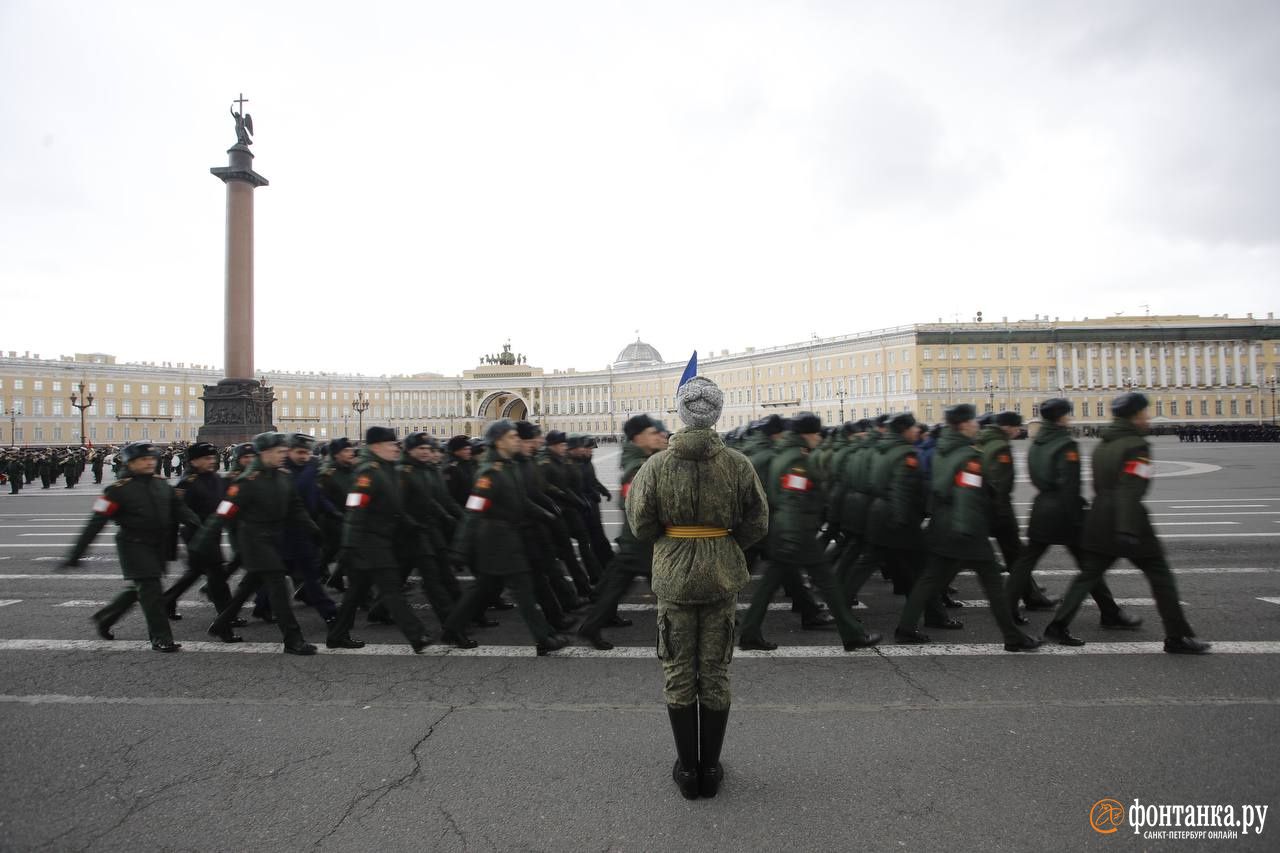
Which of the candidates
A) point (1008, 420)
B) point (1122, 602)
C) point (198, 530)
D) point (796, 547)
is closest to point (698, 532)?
point (796, 547)

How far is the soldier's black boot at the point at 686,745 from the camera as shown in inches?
127

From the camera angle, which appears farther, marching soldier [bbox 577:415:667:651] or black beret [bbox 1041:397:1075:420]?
black beret [bbox 1041:397:1075:420]

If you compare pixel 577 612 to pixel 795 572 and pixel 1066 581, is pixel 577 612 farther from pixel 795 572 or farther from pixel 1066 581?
pixel 1066 581

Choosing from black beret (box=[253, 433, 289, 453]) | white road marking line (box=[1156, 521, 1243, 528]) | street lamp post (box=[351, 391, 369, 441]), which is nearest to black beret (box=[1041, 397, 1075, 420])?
black beret (box=[253, 433, 289, 453])

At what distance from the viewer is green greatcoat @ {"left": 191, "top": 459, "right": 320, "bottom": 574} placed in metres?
5.72

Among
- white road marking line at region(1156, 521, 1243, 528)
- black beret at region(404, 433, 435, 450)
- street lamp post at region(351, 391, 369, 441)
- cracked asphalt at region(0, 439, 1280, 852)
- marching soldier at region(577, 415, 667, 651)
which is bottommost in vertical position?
cracked asphalt at region(0, 439, 1280, 852)

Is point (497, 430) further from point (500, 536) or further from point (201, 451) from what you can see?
point (201, 451)

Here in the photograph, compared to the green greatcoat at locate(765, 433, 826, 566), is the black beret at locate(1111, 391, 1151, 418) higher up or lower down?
higher up

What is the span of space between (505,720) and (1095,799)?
10.1ft

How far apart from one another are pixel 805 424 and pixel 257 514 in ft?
15.4

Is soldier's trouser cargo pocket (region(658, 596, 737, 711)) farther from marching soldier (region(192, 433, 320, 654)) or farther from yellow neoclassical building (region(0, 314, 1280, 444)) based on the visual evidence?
yellow neoclassical building (region(0, 314, 1280, 444))

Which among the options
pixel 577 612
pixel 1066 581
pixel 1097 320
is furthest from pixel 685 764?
pixel 1097 320

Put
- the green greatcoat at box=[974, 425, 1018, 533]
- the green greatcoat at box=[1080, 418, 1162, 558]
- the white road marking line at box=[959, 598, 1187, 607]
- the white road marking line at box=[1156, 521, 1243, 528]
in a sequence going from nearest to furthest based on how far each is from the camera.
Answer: the green greatcoat at box=[1080, 418, 1162, 558]
the green greatcoat at box=[974, 425, 1018, 533]
the white road marking line at box=[959, 598, 1187, 607]
the white road marking line at box=[1156, 521, 1243, 528]

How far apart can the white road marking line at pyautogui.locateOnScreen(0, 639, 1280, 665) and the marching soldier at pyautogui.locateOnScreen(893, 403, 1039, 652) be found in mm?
205
